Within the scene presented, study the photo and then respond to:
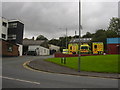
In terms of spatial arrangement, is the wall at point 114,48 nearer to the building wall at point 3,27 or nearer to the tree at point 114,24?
the building wall at point 3,27

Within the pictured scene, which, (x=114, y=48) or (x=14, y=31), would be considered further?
(x=14, y=31)

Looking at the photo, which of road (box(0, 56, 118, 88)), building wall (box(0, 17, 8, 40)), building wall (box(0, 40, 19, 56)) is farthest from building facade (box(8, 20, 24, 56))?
road (box(0, 56, 118, 88))

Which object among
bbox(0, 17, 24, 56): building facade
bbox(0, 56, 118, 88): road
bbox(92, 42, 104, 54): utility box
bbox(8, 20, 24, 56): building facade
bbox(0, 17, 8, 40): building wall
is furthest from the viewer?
bbox(8, 20, 24, 56): building facade

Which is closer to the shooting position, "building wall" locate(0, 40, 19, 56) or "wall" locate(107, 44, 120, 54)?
"building wall" locate(0, 40, 19, 56)

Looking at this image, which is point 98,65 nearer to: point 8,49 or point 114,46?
point 114,46

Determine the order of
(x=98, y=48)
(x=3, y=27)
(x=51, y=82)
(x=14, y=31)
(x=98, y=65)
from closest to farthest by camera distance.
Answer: (x=51, y=82) → (x=98, y=65) → (x=98, y=48) → (x=3, y=27) → (x=14, y=31)

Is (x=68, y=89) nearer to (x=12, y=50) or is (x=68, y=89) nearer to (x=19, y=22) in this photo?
(x=12, y=50)

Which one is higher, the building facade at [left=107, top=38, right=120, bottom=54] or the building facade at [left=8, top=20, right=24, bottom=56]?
the building facade at [left=8, top=20, right=24, bottom=56]

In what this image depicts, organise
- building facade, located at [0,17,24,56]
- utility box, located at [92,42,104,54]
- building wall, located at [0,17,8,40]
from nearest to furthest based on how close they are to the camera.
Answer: utility box, located at [92,42,104,54] < building wall, located at [0,17,8,40] < building facade, located at [0,17,24,56]

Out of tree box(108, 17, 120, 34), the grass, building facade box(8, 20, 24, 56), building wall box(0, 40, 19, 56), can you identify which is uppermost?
tree box(108, 17, 120, 34)

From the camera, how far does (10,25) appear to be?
45156 mm

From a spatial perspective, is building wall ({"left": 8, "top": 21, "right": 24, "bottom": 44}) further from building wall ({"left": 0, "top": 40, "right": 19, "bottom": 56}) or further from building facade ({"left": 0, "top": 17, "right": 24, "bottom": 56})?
building wall ({"left": 0, "top": 40, "right": 19, "bottom": 56})

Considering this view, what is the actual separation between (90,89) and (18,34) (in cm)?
4027

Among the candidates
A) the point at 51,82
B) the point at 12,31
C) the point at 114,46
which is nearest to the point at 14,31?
the point at 12,31
